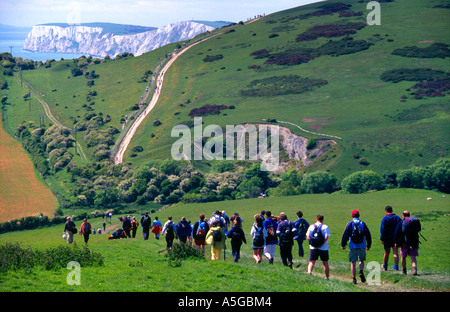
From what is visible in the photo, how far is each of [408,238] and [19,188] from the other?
122740mm

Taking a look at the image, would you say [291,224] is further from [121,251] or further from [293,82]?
[293,82]

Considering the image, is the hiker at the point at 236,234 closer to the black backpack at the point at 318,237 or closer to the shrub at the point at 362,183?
the black backpack at the point at 318,237

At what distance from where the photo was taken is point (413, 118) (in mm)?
130625

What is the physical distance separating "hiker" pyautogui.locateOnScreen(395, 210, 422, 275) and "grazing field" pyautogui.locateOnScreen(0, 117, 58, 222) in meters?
95.3

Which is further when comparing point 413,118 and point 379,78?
point 379,78

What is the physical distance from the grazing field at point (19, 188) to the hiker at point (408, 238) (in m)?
95.3

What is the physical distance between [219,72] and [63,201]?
94264mm

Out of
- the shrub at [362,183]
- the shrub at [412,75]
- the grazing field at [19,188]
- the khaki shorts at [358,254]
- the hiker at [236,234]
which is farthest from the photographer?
the shrub at [412,75]

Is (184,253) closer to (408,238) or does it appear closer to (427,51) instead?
(408,238)

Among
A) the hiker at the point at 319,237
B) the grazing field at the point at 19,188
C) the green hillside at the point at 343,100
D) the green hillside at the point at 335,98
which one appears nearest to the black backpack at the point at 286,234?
the hiker at the point at 319,237

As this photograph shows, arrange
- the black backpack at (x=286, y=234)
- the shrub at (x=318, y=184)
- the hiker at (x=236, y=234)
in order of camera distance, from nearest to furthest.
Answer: the black backpack at (x=286, y=234) < the hiker at (x=236, y=234) < the shrub at (x=318, y=184)

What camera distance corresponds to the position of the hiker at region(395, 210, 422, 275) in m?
22.5

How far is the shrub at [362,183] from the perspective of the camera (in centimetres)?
9481

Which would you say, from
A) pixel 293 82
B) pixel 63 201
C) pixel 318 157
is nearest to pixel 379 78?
pixel 293 82
